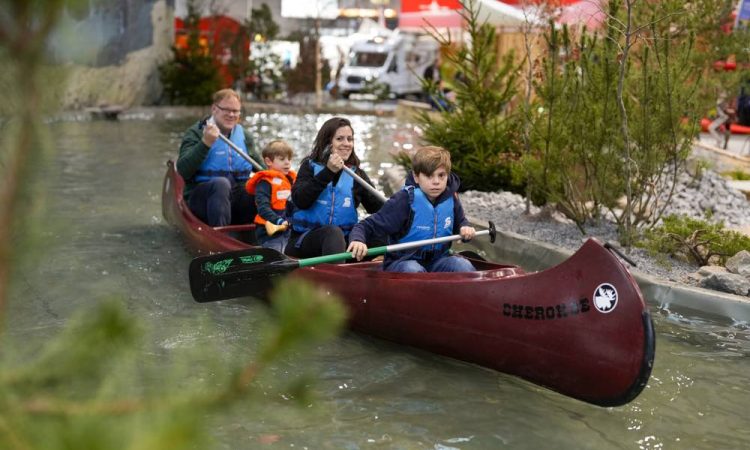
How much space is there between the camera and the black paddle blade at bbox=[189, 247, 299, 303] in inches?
221

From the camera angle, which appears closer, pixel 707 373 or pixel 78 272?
pixel 707 373

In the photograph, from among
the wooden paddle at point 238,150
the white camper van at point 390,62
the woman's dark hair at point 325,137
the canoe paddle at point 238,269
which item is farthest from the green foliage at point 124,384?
the white camper van at point 390,62

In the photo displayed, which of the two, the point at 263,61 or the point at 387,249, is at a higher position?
the point at 263,61

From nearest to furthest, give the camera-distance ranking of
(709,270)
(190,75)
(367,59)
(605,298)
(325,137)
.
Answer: (605,298)
(325,137)
(709,270)
(190,75)
(367,59)

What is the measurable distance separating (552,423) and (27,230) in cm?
382

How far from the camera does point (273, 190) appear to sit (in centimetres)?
730

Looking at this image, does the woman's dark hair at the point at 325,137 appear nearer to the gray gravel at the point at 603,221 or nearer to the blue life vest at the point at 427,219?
the blue life vest at the point at 427,219

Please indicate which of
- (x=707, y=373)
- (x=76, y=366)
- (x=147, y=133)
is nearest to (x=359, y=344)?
(x=707, y=373)

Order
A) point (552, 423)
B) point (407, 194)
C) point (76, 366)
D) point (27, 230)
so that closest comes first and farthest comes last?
point (27, 230)
point (76, 366)
point (552, 423)
point (407, 194)

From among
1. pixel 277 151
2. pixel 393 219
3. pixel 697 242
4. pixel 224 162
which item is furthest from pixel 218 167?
pixel 697 242

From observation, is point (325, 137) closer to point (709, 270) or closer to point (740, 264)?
point (709, 270)

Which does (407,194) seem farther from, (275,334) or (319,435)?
(275,334)

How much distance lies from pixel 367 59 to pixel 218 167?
26.6 meters

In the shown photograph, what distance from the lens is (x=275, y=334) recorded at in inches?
47.9
